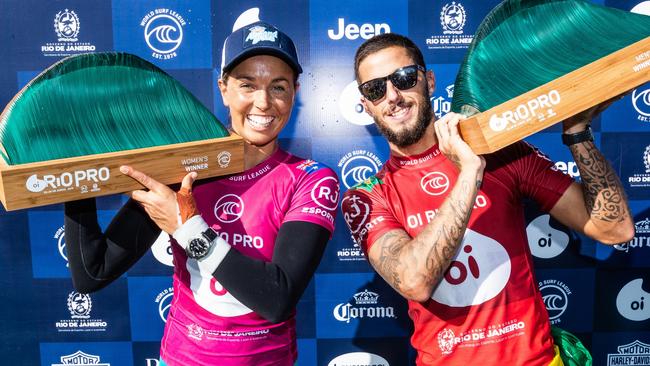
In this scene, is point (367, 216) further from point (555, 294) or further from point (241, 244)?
point (555, 294)

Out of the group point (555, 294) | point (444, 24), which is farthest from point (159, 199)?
point (555, 294)

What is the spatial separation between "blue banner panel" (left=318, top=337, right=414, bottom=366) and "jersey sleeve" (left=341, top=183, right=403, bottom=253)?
141 centimetres

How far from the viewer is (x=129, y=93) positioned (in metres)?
1.29

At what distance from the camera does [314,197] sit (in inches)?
53.1

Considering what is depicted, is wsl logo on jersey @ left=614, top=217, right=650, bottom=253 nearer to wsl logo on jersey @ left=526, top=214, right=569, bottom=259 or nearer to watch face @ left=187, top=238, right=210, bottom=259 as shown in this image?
wsl logo on jersey @ left=526, top=214, right=569, bottom=259

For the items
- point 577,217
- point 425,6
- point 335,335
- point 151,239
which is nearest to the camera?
point 151,239

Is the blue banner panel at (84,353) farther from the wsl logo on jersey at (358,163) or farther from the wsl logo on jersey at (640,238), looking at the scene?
the wsl logo on jersey at (640,238)

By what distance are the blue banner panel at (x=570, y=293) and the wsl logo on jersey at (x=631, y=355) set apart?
23cm

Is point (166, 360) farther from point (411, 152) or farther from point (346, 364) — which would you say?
point (346, 364)

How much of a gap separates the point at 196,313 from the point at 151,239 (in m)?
0.26

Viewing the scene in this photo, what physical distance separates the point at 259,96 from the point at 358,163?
1319mm

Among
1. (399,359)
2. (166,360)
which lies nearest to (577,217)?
(166,360)

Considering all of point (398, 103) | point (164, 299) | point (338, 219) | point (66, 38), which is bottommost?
point (164, 299)

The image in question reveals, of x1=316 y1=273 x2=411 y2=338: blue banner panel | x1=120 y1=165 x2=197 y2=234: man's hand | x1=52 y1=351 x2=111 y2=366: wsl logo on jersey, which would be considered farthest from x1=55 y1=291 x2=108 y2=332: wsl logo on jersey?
Result: x1=120 y1=165 x2=197 y2=234: man's hand
